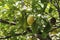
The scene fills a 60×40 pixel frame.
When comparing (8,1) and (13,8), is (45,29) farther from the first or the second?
(8,1)

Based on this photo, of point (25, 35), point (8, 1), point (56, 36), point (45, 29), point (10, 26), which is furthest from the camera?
point (56, 36)

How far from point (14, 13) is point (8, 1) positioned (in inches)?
10.4

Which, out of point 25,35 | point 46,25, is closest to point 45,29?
point 46,25

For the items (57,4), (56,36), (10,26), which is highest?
(57,4)

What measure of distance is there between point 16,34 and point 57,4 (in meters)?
0.54

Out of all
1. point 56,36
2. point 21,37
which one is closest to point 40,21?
point 21,37

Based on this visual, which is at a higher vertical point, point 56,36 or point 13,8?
point 13,8

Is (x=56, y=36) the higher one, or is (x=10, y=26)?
(x=10, y=26)

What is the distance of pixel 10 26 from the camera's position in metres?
1.93

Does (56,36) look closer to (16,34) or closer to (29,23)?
(16,34)

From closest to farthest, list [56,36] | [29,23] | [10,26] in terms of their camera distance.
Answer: [29,23] → [10,26] → [56,36]

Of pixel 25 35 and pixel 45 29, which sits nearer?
pixel 45 29

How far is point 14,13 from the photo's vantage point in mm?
1501

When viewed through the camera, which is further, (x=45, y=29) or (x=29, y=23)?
(x=45, y=29)
